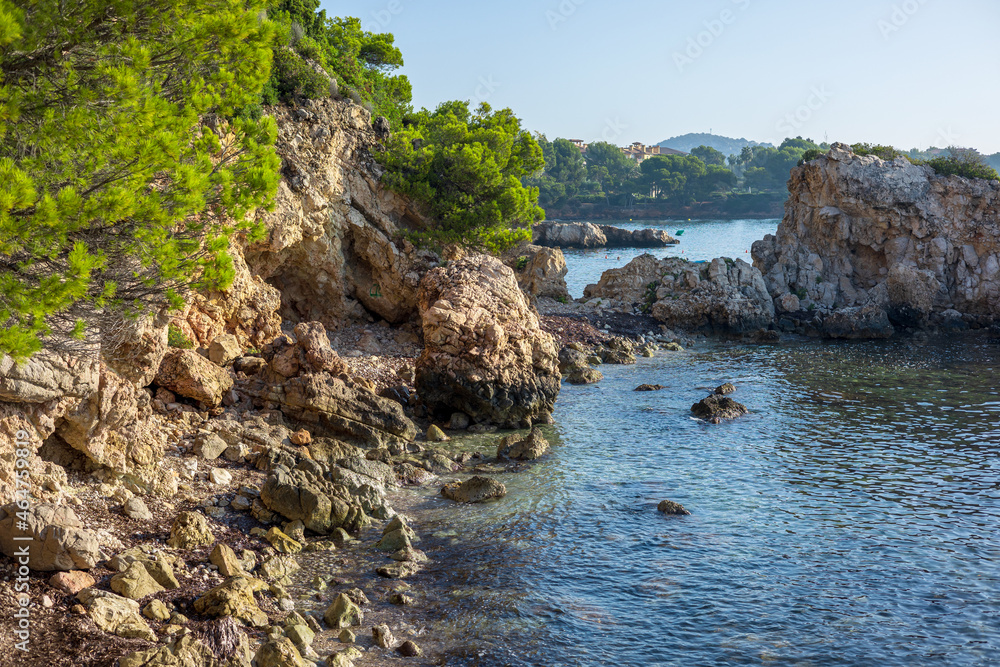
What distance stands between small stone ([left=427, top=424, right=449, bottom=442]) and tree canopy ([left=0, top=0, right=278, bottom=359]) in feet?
41.7

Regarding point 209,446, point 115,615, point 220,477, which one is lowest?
point 115,615

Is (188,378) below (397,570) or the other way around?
the other way around

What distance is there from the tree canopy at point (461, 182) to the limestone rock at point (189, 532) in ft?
75.9

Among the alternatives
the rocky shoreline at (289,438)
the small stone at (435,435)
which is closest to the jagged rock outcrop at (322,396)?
the rocky shoreline at (289,438)

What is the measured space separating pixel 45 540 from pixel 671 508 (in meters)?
13.1

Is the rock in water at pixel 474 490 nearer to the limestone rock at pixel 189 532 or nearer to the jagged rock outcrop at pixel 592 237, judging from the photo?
the limestone rock at pixel 189 532

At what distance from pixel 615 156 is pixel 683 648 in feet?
515

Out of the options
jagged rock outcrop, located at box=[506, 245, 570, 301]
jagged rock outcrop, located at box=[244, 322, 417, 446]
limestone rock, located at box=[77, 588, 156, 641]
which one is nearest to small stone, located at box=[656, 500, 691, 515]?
jagged rock outcrop, located at box=[244, 322, 417, 446]

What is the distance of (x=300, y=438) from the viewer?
2005 cm

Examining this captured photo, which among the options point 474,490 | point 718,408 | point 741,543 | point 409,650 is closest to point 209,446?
point 474,490

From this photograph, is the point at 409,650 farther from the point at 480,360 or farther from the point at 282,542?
the point at 480,360

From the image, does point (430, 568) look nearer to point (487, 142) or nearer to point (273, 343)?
point (273, 343)

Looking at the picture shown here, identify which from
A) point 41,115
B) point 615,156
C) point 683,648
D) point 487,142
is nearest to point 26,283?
point 41,115

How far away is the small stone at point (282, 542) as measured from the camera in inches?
572
